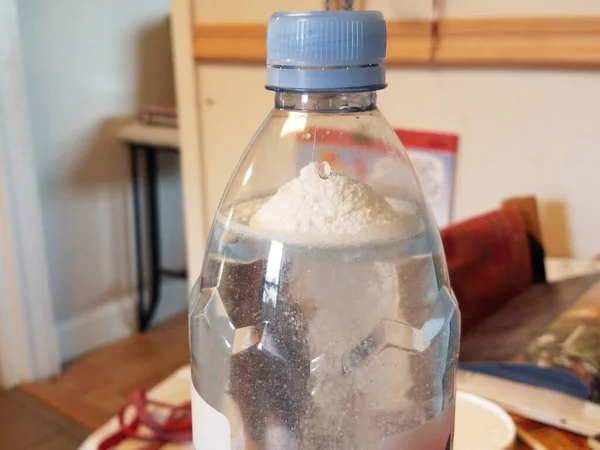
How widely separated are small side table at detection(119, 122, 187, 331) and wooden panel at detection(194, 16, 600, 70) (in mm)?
1000

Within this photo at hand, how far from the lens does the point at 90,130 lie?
1914mm

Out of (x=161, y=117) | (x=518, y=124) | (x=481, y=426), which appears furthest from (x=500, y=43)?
(x=161, y=117)

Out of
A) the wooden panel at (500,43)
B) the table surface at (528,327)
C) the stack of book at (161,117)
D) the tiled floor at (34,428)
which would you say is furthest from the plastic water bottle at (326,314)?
the stack of book at (161,117)

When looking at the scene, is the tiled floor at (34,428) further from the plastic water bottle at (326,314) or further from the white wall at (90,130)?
the plastic water bottle at (326,314)

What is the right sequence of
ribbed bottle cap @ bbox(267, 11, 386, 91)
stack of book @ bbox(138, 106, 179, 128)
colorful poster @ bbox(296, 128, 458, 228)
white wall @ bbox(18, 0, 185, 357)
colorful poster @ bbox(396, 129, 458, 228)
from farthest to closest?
stack of book @ bbox(138, 106, 179, 128), white wall @ bbox(18, 0, 185, 357), colorful poster @ bbox(396, 129, 458, 228), colorful poster @ bbox(296, 128, 458, 228), ribbed bottle cap @ bbox(267, 11, 386, 91)

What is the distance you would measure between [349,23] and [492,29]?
1.97 feet

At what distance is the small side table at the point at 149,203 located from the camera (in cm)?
187

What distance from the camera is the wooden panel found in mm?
794

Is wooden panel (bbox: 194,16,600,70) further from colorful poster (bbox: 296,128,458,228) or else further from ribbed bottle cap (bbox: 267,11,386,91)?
ribbed bottle cap (bbox: 267,11,386,91)

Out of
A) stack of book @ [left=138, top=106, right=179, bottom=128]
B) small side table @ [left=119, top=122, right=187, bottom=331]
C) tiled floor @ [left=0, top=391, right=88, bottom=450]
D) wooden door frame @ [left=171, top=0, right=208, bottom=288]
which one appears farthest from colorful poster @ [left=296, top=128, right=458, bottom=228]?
stack of book @ [left=138, top=106, right=179, bottom=128]

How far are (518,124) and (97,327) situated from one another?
5.02 feet

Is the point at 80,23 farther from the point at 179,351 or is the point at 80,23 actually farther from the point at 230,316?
the point at 230,316

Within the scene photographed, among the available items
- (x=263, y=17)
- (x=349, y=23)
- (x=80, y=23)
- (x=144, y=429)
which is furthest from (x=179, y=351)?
(x=349, y=23)

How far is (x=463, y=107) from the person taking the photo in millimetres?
913
